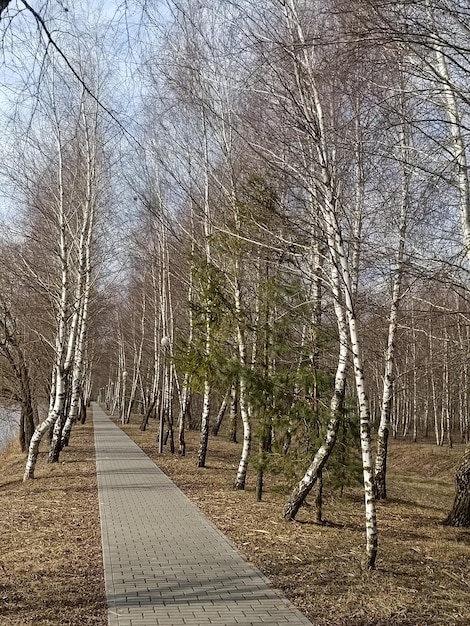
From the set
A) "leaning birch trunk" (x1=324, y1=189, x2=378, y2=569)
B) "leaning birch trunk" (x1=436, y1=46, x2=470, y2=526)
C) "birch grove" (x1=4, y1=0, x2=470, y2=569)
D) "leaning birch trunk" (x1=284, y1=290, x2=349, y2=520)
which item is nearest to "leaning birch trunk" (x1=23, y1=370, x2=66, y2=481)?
"birch grove" (x1=4, y1=0, x2=470, y2=569)

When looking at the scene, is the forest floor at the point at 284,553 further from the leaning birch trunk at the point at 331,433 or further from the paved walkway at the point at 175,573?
the leaning birch trunk at the point at 331,433

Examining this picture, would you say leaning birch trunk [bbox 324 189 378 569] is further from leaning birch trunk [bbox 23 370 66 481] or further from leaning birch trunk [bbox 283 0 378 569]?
leaning birch trunk [bbox 23 370 66 481]

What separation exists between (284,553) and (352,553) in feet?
2.58

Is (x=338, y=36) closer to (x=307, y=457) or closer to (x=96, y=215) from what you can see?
(x=307, y=457)

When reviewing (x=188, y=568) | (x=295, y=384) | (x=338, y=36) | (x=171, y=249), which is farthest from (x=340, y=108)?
(x=171, y=249)

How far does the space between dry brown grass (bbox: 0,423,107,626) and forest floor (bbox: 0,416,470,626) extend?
0.04ft

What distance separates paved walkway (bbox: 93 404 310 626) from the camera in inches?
203

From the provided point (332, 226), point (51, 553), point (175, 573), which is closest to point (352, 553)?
point (175, 573)

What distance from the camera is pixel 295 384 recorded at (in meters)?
9.97

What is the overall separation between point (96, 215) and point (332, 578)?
11747mm

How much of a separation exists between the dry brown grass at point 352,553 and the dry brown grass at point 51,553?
5.83ft

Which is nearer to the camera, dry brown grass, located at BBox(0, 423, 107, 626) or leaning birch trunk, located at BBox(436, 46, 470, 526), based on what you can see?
dry brown grass, located at BBox(0, 423, 107, 626)

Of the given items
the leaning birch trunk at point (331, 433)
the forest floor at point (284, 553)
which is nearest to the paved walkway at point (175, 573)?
the forest floor at point (284, 553)

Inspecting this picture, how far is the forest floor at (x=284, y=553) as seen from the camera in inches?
209
